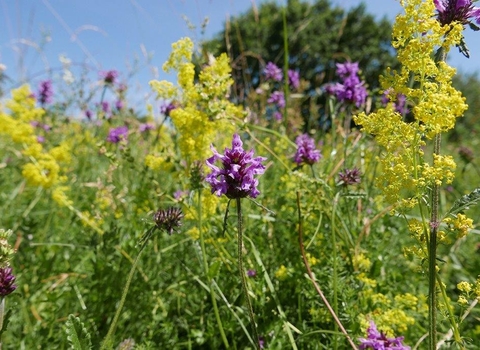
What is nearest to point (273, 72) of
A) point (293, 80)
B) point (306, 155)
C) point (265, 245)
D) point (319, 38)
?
point (293, 80)

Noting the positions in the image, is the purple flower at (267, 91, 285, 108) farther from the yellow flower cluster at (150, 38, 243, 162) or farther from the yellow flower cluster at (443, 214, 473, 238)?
the yellow flower cluster at (443, 214, 473, 238)

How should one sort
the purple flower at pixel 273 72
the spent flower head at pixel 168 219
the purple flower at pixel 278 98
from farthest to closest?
the purple flower at pixel 273 72 < the purple flower at pixel 278 98 < the spent flower head at pixel 168 219

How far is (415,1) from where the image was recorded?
917 mm

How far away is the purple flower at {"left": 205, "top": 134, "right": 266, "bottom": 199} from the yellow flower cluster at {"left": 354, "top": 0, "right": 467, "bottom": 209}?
0.27 m

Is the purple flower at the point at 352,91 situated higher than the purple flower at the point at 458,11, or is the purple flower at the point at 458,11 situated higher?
the purple flower at the point at 352,91

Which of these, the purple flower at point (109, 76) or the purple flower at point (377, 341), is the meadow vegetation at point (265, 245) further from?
the purple flower at point (109, 76)

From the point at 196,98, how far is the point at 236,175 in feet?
2.06

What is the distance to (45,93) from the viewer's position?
16.2 ft

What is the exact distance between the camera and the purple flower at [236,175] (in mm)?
1050

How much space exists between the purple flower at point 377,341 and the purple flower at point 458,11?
0.82m

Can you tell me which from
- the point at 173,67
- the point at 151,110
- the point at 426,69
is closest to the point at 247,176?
the point at 426,69

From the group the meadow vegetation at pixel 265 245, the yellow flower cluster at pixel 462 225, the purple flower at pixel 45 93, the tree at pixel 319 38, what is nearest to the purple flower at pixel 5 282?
the meadow vegetation at pixel 265 245

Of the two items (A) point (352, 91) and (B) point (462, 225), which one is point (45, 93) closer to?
(A) point (352, 91)

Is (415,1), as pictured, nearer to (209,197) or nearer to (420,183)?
(420,183)
